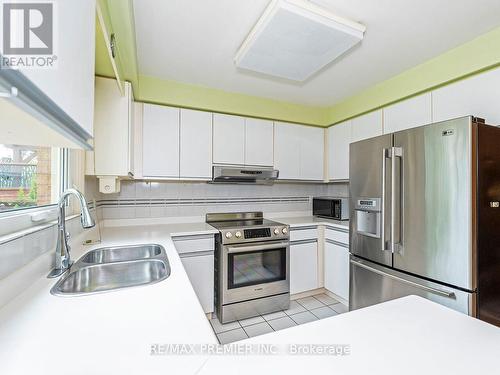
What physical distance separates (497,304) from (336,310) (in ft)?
4.22

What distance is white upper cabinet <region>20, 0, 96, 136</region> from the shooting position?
0.45 m

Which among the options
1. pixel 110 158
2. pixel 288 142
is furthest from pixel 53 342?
pixel 288 142

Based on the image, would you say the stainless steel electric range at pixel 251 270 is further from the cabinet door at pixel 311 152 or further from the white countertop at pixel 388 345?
the white countertop at pixel 388 345

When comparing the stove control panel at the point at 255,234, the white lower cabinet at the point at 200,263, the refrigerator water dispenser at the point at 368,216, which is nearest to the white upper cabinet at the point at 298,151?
the stove control panel at the point at 255,234

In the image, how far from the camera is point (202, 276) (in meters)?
2.20

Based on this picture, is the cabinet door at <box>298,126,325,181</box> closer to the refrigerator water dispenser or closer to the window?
the refrigerator water dispenser

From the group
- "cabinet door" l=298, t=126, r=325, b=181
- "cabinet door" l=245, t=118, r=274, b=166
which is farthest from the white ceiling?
"cabinet door" l=298, t=126, r=325, b=181

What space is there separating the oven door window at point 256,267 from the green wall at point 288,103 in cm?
150

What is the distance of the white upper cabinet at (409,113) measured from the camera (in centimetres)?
203

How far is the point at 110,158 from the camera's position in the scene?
70.4 inches

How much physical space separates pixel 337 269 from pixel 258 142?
5.25ft

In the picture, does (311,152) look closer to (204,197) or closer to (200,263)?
(204,197)

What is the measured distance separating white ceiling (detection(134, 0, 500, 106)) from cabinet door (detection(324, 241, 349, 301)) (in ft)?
5.57

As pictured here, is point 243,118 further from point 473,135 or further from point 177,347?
point 177,347
